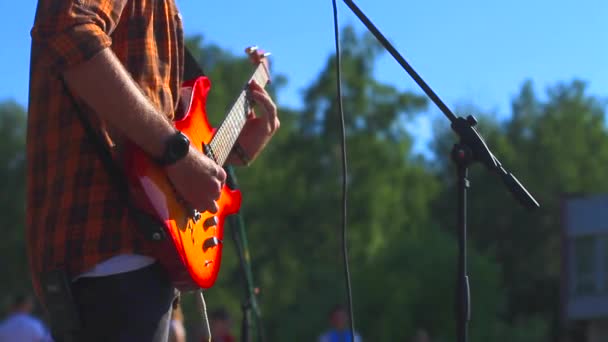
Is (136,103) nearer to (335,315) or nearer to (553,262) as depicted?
(335,315)

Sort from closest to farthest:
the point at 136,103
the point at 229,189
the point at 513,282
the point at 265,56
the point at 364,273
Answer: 1. the point at 136,103
2. the point at 229,189
3. the point at 265,56
4. the point at 364,273
5. the point at 513,282

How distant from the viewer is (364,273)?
131 ft

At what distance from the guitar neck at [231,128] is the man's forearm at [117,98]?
0.43 meters

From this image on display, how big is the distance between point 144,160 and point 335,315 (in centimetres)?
964

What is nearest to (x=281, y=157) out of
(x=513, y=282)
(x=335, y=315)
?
(x=513, y=282)

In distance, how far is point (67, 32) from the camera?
2.49 metres

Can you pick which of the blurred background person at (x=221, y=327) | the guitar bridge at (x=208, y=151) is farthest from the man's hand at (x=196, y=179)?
the blurred background person at (x=221, y=327)

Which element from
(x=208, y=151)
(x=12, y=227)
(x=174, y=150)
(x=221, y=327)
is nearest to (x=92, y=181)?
(x=174, y=150)

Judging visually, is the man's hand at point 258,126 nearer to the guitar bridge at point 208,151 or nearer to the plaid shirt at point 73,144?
the guitar bridge at point 208,151

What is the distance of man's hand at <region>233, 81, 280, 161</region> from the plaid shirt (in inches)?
26.8

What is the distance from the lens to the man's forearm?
249 cm

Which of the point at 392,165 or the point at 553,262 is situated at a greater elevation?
the point at 392,165

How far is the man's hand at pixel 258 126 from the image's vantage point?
3379 mm

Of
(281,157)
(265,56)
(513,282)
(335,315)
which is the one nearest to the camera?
(265,56)
